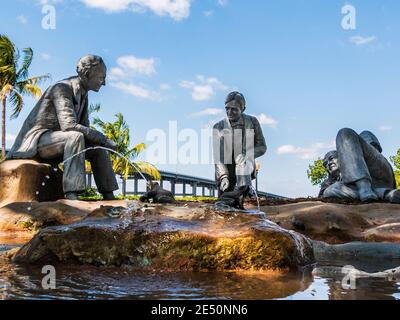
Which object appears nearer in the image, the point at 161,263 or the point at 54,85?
the point at 161,263

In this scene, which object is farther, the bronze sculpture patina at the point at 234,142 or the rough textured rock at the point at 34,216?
the bronze sculpture patina at the point at 234,142

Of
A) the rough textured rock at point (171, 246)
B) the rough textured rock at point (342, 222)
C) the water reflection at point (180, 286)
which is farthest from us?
the rough textured rock at point (342, 222)

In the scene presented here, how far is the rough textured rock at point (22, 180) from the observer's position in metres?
6.80

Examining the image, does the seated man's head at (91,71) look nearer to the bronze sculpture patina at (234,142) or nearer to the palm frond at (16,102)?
the bronze sculpture patina at (234,142)

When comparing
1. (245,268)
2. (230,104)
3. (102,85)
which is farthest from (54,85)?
(245,268)

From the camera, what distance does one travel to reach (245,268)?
2.85 metres

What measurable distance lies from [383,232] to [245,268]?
2646 mm

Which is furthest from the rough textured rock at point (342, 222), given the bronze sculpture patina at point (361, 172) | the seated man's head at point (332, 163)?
the seated man's head at point (332, 163)

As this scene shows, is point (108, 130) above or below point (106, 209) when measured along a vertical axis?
above

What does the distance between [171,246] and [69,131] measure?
4.37 m

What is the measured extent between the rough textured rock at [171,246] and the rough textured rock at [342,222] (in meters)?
2.12

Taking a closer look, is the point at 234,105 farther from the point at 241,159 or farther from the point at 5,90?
the point at 5,90
